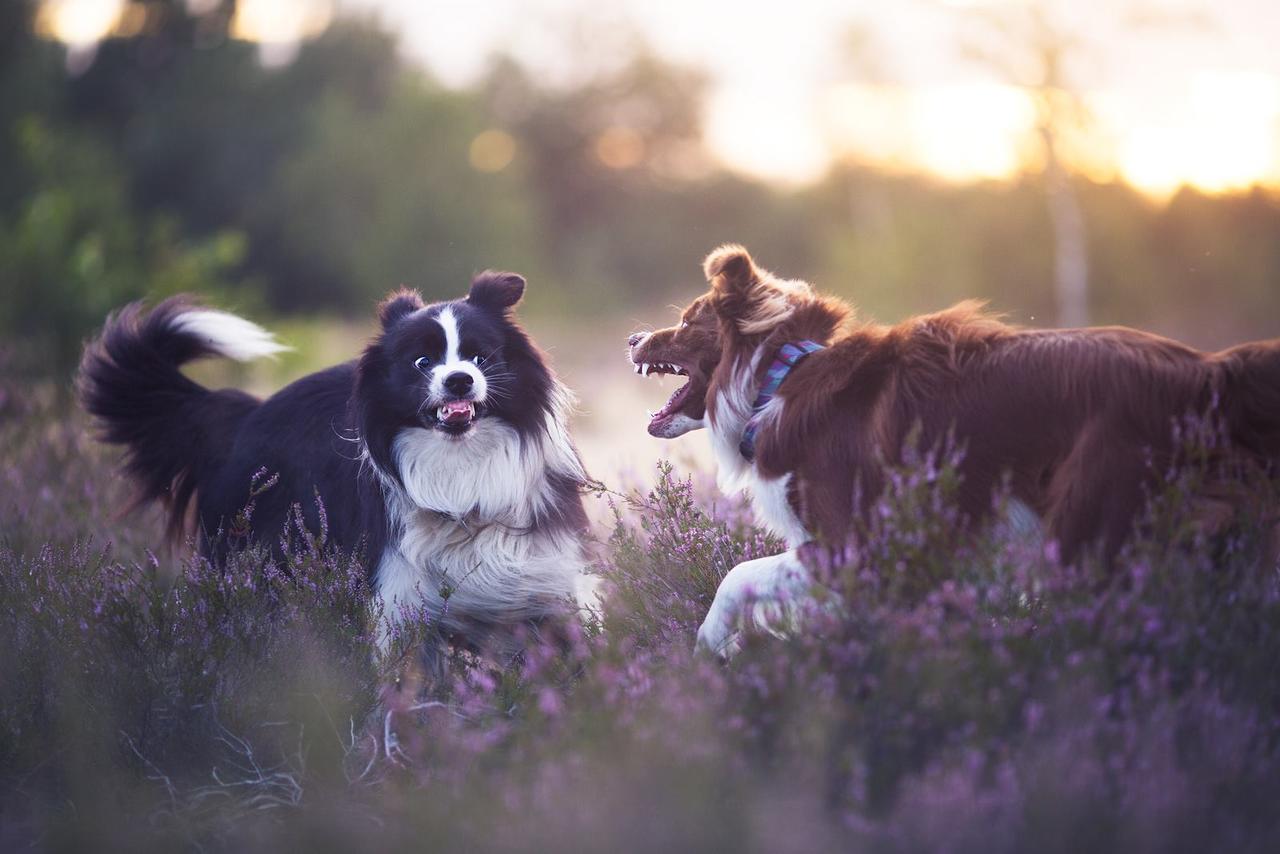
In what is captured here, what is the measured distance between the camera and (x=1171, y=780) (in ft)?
8.74

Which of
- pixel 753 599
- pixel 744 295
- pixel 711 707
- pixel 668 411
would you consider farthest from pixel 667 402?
pixel 711 707

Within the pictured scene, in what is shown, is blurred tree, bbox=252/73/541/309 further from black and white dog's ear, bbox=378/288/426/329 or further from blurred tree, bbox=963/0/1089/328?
black and white dog's ear, bbox=378/288/426/329

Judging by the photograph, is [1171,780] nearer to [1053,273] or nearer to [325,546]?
[325,546]

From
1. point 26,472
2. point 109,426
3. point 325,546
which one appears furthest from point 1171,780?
point 26,472

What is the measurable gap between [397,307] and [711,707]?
2573mm

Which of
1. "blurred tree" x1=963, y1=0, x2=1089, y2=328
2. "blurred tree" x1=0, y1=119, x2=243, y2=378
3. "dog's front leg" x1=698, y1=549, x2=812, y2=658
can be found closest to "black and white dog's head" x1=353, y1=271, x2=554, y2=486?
"dog's front leg" x1=698, y1=549, x2=812, y2=658

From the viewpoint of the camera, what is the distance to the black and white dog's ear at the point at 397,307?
496cm

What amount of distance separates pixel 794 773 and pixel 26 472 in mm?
5949

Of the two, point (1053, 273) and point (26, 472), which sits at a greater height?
point (1053, 273)

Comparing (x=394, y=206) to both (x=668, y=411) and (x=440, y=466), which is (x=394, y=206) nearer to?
(x=440, y=466)

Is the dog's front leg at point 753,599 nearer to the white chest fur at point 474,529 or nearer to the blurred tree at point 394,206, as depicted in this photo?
the white chest fur at point 474,529

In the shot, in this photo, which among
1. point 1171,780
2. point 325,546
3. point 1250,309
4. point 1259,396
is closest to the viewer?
point 1171,780

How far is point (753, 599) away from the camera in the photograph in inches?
147

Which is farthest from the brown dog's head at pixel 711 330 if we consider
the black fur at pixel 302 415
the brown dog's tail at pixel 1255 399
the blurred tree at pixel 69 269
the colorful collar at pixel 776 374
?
the blurred tree at pixel 69 269
